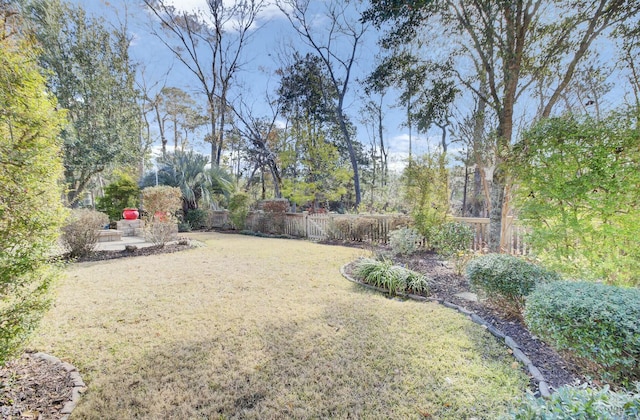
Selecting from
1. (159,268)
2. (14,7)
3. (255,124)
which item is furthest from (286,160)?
(14,7)

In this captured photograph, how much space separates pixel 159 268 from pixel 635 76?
14.0 metres

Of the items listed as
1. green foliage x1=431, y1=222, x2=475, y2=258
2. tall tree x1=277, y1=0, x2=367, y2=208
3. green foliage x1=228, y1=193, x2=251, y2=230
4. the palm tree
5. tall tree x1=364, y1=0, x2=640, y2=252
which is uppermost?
tall tree x1=277, y1=0, x2=367, y2=208

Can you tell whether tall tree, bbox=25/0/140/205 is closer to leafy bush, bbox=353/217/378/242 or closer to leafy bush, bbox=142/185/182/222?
leafy bush, bbox=142/185/182/222

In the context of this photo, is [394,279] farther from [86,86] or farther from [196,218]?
[86,86]

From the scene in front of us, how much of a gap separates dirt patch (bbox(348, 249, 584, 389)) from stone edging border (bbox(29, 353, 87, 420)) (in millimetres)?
3440

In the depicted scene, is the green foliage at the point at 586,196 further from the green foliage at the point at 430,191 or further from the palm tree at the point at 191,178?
the palm tree at the point at 191,178

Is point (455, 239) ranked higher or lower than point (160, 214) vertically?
lower

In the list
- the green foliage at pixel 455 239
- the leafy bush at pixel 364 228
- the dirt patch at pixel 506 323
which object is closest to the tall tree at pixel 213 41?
the leafy bush at pixel 364 228

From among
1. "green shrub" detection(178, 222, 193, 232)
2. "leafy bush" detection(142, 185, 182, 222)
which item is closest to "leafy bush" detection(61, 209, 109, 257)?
"leafy bush" detection(142, 185, 182, 222)

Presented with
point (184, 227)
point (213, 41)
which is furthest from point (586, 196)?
point (213, 41)

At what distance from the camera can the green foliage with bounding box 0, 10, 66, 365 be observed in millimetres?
1872

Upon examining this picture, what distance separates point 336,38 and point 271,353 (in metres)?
15.8

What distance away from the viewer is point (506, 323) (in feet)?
10.6

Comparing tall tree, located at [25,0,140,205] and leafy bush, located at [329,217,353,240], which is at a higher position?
tall tree, located at [25,0,140,205]
